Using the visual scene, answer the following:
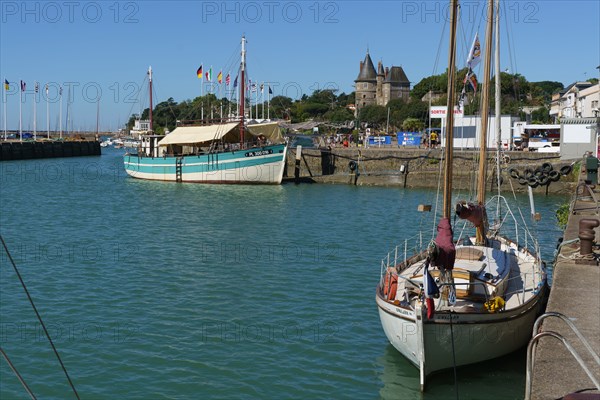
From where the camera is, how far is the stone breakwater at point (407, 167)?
152ft

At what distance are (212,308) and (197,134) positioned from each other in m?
41.3

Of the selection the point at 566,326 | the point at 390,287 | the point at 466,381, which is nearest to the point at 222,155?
the point at 390,287

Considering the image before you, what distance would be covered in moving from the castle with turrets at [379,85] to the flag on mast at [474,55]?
13349 cm

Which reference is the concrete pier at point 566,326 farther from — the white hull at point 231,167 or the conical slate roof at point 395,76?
the conical slate roof at point 395,76

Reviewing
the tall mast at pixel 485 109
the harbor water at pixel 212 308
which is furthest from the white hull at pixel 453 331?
the tall mast at pixel 485 109

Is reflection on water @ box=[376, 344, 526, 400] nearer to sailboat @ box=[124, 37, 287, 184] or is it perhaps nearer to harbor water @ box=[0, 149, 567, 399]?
harbor water @ box=[0, 149, 567, 399]

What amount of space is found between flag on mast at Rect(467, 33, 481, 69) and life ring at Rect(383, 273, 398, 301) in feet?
34.8

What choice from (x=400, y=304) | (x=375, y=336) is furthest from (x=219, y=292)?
(x=400, y=304)

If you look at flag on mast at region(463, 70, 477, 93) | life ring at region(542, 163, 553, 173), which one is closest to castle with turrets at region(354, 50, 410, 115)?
life ring at region(542, 163, 553, 173)

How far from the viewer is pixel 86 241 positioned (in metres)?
27.7

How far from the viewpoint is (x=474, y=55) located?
22297mm

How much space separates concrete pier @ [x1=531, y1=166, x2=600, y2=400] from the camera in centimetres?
901

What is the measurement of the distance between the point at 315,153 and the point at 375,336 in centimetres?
4341

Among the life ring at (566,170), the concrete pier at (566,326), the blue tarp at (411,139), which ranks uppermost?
the blue tarp at (411,139)
